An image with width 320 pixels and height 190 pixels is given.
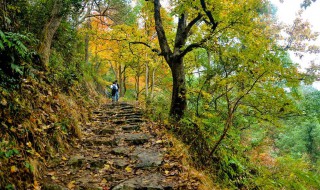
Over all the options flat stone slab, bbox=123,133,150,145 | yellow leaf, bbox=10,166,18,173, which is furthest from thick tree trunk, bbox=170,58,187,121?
yellow leaf, bbox=10,166,18,173

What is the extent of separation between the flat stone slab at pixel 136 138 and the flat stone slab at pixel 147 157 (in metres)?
0.47

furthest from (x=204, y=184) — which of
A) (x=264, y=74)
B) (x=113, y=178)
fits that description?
(x=264, y=74)

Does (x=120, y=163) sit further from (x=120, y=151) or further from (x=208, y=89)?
(x=208, y=89)

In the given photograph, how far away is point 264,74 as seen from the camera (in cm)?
502

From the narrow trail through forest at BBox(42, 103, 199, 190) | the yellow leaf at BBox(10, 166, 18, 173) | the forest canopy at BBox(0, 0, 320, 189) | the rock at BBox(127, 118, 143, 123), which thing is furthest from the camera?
the rock at BBox(127, 118, 143, 123)

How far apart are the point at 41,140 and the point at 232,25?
5.67m

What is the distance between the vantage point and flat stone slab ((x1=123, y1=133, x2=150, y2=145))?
6230 millimetres

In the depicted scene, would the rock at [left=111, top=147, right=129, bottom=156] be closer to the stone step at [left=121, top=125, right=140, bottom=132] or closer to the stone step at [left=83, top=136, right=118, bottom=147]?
the stone step at [left=83, top=136, right=118, bottom=147]

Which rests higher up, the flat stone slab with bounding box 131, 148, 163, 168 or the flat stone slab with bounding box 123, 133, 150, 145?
the flat stone slab with bounding box 123, 133, 150, 145

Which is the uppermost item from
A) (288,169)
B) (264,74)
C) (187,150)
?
(264,74)

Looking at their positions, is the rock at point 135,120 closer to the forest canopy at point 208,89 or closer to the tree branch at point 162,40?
the forest canopy at point 208,89

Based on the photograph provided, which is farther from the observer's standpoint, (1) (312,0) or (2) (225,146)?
(2) (225,146)

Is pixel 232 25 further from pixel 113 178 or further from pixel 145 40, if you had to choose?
pixel 113 178

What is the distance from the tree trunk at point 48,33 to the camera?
739 cm
